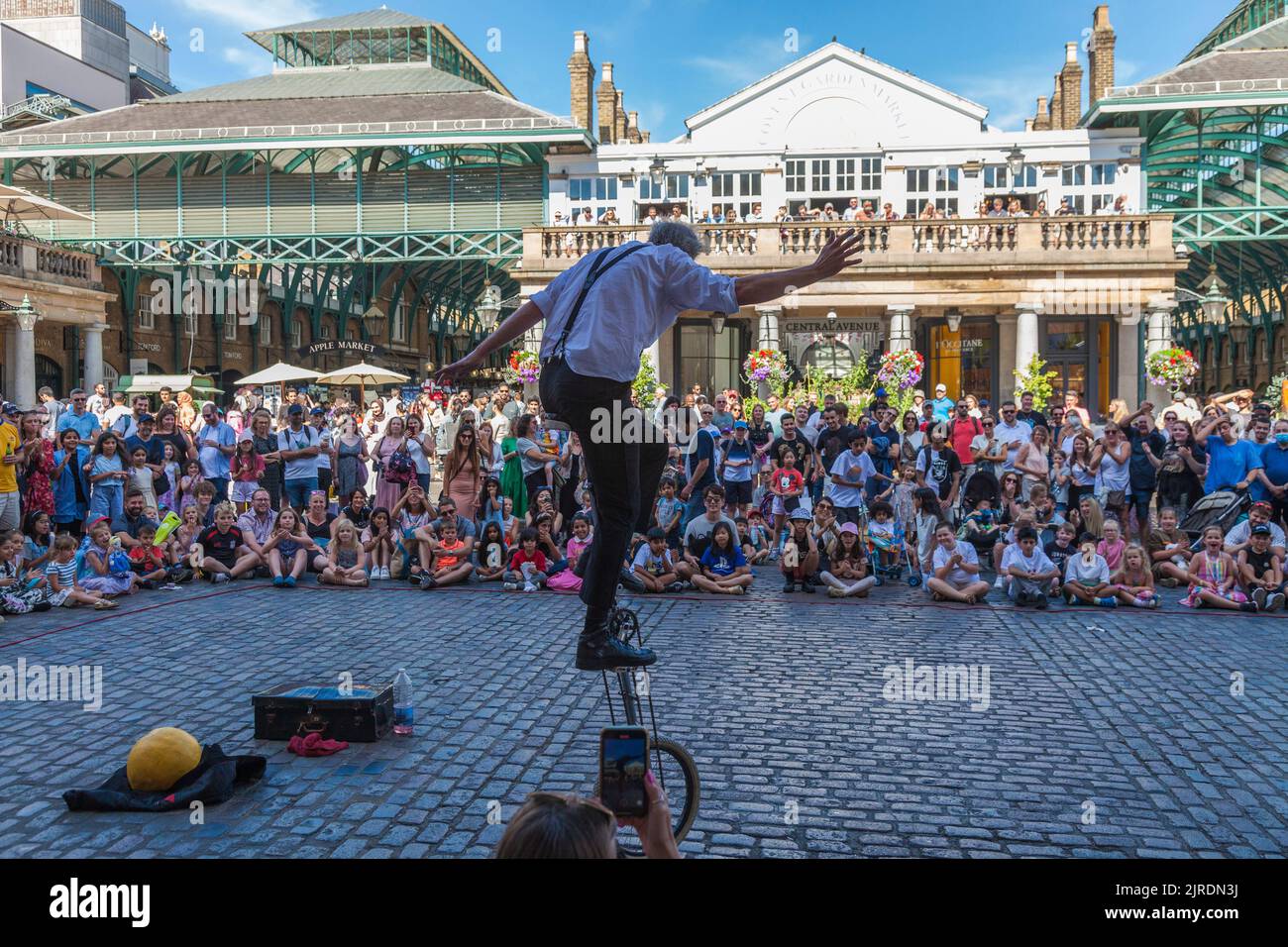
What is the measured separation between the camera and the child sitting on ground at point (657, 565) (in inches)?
436

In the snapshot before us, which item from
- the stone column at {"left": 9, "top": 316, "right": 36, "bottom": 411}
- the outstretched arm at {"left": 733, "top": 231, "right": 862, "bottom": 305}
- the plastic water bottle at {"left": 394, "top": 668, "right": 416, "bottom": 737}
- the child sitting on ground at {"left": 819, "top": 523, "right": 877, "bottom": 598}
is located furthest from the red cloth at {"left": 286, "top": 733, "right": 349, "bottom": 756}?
the stone column at {"left": 9, "top": 316, "right": 36, "bottom": 411}

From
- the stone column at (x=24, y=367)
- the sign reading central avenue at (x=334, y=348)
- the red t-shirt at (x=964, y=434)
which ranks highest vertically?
the sign reading central avenue at (x=334, y=348)

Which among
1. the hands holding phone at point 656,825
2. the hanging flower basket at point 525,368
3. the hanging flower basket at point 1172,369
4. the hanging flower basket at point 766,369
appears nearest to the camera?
the hands holding phone at point 656,825

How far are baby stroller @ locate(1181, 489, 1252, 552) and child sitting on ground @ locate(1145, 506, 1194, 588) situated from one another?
0.54ft

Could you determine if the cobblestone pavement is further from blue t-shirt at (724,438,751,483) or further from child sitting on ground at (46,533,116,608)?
blue t-shirt at (724,438,751,483)

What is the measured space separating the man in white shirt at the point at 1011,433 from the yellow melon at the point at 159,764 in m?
10.7

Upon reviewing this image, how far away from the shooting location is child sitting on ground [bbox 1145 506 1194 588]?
11.4 metres

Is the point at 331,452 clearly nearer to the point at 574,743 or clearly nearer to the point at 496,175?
the point at 574,743

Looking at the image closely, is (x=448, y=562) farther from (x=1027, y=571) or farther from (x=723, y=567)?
(x=1027, y=571)

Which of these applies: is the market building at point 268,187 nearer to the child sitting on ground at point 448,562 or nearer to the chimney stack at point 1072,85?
the child sitting on ground at point 448,562

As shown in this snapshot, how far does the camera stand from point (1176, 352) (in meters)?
19.1

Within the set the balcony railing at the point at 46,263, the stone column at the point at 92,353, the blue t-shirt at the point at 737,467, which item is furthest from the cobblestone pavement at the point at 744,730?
the stone column at the point at 92,353

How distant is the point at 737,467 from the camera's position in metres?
13.1
